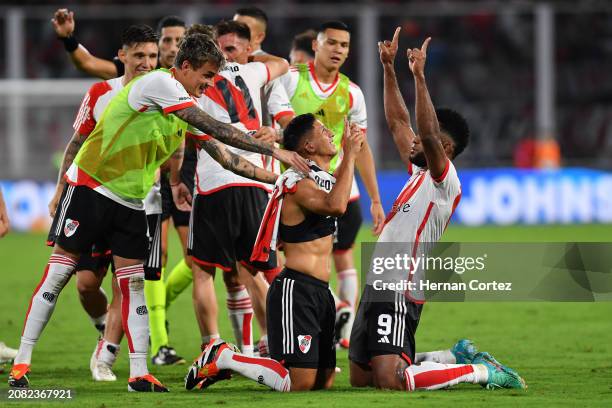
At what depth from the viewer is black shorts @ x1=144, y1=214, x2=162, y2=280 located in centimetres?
809

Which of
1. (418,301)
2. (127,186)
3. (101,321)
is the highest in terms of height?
(127,186)

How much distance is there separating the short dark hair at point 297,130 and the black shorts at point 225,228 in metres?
1.17

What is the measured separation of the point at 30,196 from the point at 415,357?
13.8 meters

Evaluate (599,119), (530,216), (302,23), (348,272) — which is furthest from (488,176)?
(348,272)

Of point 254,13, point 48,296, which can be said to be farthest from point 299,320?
point 254,13

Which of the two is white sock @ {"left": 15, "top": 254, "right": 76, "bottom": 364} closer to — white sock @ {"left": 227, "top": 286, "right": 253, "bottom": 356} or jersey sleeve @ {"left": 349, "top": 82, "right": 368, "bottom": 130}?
white sock @ {"left": 227, "top": 286, "right": 253, "bottom": 356}

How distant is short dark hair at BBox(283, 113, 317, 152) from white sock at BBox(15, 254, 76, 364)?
161 centimetres

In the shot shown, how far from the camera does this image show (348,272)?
1024 cm

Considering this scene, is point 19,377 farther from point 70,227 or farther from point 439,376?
point 439,376

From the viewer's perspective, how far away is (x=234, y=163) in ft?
25.2

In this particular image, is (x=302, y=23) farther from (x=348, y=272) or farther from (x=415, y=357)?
(x=415, y=357)

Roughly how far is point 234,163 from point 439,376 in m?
1.94

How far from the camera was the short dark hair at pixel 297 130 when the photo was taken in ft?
24.1

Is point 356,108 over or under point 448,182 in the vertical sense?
over
